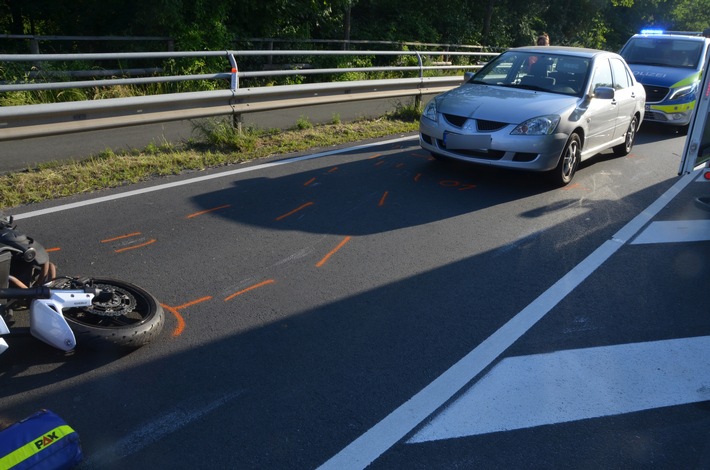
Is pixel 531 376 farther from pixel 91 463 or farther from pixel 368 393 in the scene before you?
pixel 91 463

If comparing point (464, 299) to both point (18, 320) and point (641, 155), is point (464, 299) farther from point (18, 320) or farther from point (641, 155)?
point (641, 155)

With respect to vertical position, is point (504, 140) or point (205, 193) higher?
point (504, 140)

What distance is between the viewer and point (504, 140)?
26.7 feet

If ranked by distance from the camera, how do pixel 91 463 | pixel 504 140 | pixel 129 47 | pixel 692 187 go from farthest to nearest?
1. pixel 129 47
2. pixel 692 187
3. pixel 504 140
4. pixel 91 463

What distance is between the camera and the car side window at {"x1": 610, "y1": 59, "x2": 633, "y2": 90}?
33.6ft

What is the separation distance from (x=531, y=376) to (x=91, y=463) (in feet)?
8.37

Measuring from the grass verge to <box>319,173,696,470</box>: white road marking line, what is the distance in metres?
4.72

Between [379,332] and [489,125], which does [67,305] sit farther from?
[489,125]

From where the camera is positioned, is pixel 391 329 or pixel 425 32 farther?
pixel 425 32

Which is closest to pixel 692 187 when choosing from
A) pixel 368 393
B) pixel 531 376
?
pixel 531 376

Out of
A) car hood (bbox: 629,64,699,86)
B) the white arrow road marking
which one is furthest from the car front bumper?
car hood (bbox: 629,64,699,86)

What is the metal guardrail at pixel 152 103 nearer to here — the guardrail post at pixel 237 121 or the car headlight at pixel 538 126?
the guardrail post at pixel 237 121

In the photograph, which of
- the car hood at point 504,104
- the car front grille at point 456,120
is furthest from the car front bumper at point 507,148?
the car hood at point 504,104

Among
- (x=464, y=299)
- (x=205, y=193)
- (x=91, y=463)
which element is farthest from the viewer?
(x=205, y=193)
